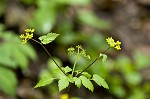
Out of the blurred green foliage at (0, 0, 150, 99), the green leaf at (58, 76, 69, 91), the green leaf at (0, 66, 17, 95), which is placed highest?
the blurred green foliage at (0, 0, 150, 99)

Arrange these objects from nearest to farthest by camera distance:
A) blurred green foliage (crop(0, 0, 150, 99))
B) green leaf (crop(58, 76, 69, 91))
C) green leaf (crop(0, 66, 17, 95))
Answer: green leaf (crop(58, 76, 69, 91)), green leaf (crop(0, 66, 17, 95)), blurred green foliage (crop(0, 0, 150, 99))

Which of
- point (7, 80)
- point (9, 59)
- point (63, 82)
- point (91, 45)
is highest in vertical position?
point (91, 45)

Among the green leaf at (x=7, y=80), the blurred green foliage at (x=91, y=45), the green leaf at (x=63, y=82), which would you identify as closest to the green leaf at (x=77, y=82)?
the green leaf at (x=63, y=82)

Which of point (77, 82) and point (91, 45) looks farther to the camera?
point (91, 45)

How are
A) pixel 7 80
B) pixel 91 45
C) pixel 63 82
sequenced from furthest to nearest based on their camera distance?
1. pixel 91 45
2. pixel 7 80
3. pixel 63 82

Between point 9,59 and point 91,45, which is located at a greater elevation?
point 91,45

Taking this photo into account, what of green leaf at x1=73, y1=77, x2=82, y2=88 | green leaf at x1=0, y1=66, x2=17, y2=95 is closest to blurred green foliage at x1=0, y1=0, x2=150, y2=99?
green leaf at x1=0, y1=66, x2=17, y2=95

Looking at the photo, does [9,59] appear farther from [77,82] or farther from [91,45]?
[91,45]

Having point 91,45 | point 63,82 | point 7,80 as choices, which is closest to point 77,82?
point 63,82

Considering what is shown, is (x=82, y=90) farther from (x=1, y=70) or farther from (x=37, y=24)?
(x=1, y=70)

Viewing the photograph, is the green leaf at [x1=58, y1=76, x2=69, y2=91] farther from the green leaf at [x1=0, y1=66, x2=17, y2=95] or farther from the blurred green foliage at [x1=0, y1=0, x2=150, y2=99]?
the blurred green foliage at [x1=0, y1=0, x2=150, y2=99]

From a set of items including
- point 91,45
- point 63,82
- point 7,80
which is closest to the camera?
point 63,82
